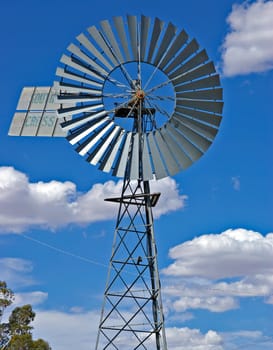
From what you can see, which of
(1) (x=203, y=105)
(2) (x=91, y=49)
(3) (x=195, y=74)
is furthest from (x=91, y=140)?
(3) (x=195, y=74)

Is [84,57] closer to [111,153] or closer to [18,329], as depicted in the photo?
[111,153]

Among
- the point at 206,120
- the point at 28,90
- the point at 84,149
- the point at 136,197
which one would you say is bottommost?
the point at 136,197

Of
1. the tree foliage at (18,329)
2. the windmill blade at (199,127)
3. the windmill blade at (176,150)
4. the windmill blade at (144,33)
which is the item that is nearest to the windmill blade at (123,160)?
the windmill blade at (176,150)

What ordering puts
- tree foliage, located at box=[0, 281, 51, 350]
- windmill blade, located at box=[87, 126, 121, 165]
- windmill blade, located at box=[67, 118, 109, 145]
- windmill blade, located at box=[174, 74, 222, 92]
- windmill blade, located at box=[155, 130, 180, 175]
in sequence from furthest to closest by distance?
tree foliage, located at box=[0, 281, 51, 350] < windmill blade, located at box=[174, 74, 222, 92] < windmill blade, located at box=[155, 130, 180, 175] < windmill blade, located at box=[87, 126, 121, 165] < windmill blade, located at box=[67, 118, 109, 145]

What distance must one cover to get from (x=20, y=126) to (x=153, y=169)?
5.21 m

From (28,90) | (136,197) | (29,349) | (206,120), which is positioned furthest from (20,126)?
(29,349)

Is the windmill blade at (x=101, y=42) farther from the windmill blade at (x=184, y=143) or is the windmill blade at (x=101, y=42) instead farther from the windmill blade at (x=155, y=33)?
the windmill blade at (x=184, y=143)

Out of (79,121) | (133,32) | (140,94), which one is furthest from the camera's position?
(140,94)

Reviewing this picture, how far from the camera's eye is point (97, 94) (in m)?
19.0

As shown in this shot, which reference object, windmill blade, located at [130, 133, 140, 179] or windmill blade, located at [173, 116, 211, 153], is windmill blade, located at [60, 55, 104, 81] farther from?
windmill blade, located at [173, 116, 211, 153]

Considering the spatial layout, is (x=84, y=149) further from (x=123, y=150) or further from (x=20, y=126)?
(x=20, y=126)

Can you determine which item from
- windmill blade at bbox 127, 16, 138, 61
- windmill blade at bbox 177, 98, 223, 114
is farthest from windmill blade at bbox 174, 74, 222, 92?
windmill blade at bbox 127, 16, 138, 61

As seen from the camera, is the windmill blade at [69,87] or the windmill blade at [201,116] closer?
the windmill blade at [69,87]

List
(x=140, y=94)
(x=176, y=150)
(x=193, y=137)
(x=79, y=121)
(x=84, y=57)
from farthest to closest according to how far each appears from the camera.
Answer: (x=140, y=94) → (x=193, y=137) → (x=176, y=150) → (x=84, y=57) → (x=79, y=121)
